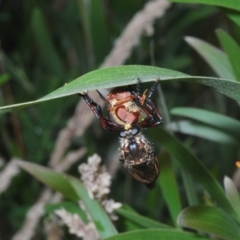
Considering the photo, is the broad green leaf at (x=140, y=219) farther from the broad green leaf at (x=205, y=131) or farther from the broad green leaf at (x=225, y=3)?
the broad green leaf at (x=225, y=3)

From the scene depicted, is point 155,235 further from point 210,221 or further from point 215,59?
point 215,59

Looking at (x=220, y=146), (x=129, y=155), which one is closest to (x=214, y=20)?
(x=220, y=146)

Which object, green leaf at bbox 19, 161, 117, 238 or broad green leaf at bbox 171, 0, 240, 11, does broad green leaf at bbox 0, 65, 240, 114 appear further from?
green leaf at bbox 19, 161, 117, 238

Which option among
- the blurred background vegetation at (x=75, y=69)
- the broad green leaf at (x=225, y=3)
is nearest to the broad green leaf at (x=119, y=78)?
the broad green leaf at (x=225, y=3)

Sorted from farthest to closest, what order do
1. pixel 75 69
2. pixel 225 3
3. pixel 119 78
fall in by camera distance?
pixel 75 69 → pixel 225 3 → pixel 119 78

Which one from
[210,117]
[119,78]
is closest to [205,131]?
[210,117]

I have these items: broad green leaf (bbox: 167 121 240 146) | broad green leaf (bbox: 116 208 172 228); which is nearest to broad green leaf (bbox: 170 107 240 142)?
broad green leaf (bbox: 167 121 240 146)
